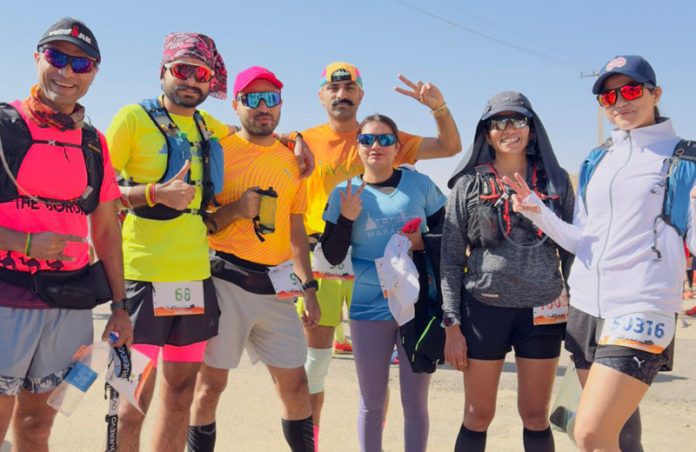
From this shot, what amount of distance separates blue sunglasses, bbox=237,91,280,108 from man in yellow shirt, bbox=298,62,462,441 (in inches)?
32.9

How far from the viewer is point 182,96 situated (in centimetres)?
388

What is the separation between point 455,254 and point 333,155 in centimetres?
145

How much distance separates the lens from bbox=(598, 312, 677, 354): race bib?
3.09 m

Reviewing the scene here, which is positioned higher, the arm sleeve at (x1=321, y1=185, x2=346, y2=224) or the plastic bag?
the arm sleeve at (x1=321, y1=185, x2=346, y2=224)

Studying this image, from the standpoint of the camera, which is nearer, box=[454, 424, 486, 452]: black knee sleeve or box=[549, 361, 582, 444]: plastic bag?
box=[549, 361, 582, 444]: plastic bag

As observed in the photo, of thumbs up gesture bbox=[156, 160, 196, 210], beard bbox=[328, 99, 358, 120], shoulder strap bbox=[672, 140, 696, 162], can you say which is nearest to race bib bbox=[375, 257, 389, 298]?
thumbs up gesture bbox=[156, 160, 196, 210]

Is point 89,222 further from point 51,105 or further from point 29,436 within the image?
point 29,436

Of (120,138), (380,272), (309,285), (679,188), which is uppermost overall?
(120,138)

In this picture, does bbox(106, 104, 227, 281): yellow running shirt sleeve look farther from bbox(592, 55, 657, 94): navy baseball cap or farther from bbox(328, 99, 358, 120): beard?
bbox(592, 55, 657, 94): navy baseball cap

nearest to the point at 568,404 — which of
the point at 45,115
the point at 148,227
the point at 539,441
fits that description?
the point at 539,441

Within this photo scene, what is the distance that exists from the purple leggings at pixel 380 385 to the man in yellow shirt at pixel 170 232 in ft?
2.97

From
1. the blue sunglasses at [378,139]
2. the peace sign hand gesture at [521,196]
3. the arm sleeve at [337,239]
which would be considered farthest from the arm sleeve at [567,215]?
the arm sleeve at [337,239]

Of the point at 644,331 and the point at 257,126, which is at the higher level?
the point at 257,126

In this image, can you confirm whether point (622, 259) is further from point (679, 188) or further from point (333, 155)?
point (333, 155)
